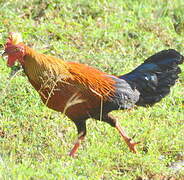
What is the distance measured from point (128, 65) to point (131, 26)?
1.34m

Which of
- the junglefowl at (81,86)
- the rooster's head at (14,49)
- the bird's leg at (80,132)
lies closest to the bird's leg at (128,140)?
the junglefowl at (81,86)

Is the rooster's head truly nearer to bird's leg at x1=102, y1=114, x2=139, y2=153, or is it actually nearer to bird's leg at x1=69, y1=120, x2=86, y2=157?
bird's leg at x1=69, y1=120, x2=86, y2=157

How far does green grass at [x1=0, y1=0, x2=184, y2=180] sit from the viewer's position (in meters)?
5.44

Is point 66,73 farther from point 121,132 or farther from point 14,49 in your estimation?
point 121,132

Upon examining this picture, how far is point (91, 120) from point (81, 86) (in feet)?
3.41

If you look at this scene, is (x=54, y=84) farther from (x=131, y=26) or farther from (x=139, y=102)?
(x=131, y=26)

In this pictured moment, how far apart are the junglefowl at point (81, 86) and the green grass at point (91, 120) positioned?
0.29m

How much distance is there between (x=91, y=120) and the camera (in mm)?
6656

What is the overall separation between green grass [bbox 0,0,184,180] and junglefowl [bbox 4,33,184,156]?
29 centimetres

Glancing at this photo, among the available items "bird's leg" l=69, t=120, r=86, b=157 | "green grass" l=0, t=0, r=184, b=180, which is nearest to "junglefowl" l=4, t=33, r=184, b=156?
"bird's leg" l=69, t=120, r=86, b=157

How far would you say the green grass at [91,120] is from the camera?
5.44m

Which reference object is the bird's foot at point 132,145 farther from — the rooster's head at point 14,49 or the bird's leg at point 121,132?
the rooster's head at point 14,49

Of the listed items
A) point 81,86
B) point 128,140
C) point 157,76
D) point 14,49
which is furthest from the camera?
point 157,76

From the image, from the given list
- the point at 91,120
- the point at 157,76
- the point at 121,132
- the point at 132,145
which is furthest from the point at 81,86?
the point at 157,76
